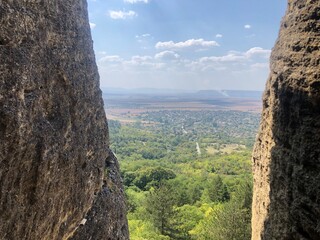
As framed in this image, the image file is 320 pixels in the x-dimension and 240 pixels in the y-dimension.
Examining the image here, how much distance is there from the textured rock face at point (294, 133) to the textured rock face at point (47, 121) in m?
6.72

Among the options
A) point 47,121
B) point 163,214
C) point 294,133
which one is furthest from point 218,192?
point 47,121

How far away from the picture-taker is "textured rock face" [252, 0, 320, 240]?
10602mm

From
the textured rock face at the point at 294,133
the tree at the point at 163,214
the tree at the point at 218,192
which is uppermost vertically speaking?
the textured rock face at the point at 294,133

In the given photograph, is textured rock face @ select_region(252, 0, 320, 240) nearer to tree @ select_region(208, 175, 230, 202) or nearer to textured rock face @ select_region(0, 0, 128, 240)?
textured rock face @ select_region(0, 0, 128, 240)

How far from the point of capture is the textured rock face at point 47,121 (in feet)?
23.8

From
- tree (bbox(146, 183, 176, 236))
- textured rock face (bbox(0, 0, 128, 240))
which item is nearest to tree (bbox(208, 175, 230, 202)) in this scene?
tree (bbox(146, 183, 176, 236))

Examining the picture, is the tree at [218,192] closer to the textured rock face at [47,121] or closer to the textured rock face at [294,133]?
the textured rock face at [294,133]

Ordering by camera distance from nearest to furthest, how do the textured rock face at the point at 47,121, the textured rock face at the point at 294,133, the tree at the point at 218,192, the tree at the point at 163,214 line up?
the textured rock face at the point at 47,121
the textured rock face at the point at 294,133
the tree at the point at 163,214
the tree at the point at 218,192

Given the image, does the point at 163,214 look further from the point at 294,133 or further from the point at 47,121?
the point at 47,121

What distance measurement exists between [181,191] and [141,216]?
19013mm

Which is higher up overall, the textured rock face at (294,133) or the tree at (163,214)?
the textured rock face at (294,133)

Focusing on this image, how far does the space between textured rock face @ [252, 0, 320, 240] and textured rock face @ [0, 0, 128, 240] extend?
22.0ft

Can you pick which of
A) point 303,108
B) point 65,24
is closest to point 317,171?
point 303,108

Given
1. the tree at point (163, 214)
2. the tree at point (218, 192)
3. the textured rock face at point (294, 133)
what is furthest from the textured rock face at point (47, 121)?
the tree at point (218, 192)
